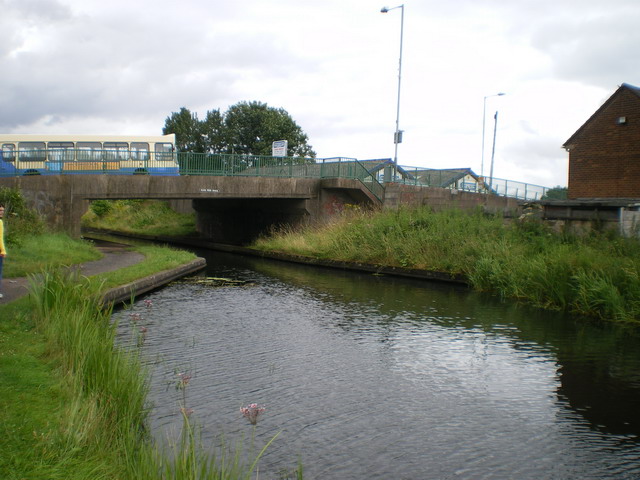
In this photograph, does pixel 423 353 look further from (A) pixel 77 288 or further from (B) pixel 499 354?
(A) pixel 77 288

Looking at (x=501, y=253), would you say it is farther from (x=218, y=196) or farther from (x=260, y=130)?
(x=260, y=130)

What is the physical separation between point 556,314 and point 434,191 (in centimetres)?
1770

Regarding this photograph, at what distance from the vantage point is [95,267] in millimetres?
16391

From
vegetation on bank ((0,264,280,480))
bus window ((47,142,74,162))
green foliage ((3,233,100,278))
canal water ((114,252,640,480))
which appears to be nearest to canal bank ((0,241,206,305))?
green foliage ((3,233,100,278))

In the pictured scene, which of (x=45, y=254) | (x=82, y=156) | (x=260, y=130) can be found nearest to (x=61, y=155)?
(x=82, y=156)

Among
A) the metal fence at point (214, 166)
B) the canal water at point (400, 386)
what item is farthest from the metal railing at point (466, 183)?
the canal water at point (400, 386)

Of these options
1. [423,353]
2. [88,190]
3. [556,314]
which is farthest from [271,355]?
[88,190]

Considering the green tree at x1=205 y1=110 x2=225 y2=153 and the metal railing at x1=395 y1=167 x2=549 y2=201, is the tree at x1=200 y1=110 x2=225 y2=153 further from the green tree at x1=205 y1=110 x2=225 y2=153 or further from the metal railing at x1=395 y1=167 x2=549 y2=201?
the metal railing at x1=395 y1=167 x2=549 y2=201

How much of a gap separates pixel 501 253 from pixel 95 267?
11704 millimetres

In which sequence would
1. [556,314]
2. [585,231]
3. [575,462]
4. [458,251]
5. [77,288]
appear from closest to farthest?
[575,462] → [77,288] → [556,314] → [585,231] → [458,251]

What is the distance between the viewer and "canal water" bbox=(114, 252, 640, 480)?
5.84 meters

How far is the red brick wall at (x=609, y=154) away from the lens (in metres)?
27.1

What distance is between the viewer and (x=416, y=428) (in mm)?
6492

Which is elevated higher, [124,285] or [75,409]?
[75,409]
